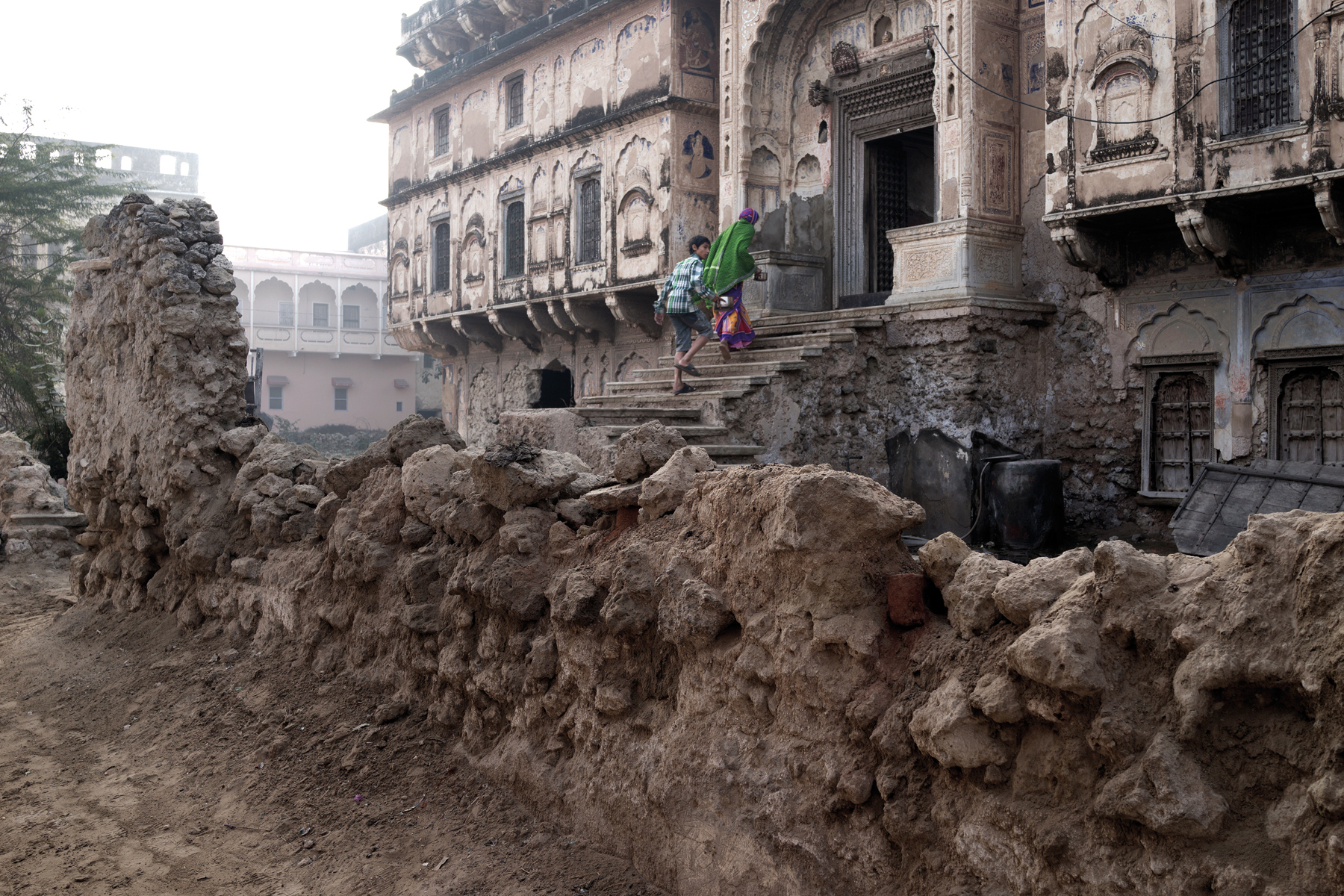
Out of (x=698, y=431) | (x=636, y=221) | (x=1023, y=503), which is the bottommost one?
(x=1023, y=503)

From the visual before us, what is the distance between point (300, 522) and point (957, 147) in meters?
7.10

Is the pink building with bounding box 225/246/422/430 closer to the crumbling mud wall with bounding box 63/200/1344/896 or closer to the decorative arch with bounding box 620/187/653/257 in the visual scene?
the decorative arch with bounding box 620/187/653/257

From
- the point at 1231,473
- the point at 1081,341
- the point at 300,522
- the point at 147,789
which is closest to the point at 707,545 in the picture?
the point at 147,789

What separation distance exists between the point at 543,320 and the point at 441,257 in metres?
3.99

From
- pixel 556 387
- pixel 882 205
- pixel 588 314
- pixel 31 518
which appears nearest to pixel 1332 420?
pixel 882 205

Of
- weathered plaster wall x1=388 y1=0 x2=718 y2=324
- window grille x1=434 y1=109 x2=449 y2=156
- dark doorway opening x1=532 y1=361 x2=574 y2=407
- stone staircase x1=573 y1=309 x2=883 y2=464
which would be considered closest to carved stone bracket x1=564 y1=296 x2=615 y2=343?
weathered plaster wall x1=388 y1=0 x2=718 y2=324

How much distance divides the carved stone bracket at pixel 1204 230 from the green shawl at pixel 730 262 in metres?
4.02

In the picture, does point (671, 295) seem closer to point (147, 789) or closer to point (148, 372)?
point (148, 372)

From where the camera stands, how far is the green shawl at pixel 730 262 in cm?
1107

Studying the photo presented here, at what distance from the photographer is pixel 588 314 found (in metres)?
18.3

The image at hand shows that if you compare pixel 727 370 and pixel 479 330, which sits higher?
pixel 479 330

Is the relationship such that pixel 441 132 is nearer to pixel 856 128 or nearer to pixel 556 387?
pixel 556 387

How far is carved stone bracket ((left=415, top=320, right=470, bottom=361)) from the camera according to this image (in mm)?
22203

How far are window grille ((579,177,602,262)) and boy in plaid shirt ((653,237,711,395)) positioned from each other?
23.1 ft
